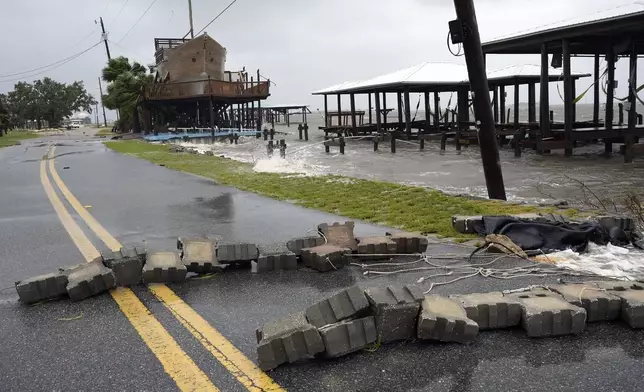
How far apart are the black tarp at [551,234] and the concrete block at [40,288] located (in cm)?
460

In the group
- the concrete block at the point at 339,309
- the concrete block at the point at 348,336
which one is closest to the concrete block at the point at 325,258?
the concrete block at the point at 339,309

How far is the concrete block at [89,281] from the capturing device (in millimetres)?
4648

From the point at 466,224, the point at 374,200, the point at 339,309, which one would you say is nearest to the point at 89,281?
the point at 339,309

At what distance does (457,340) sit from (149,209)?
7091 millimetres

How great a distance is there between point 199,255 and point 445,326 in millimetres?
2746

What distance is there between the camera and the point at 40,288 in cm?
465

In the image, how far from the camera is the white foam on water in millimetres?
5059

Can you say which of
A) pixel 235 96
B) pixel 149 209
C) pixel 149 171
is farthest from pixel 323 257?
pixel 235 96

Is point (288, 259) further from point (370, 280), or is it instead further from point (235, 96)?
point (235, 96)

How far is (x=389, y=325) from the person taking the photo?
358 cm

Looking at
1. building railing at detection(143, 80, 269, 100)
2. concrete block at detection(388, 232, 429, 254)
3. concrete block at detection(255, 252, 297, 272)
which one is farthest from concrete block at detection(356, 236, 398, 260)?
building railing at detection(143, 80, 269, 100)

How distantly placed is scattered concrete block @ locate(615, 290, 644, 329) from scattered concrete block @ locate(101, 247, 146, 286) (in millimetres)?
3973

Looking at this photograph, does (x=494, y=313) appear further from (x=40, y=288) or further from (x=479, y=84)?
(x=479, y=84)

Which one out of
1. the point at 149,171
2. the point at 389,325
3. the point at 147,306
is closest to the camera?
the point at 389,325
